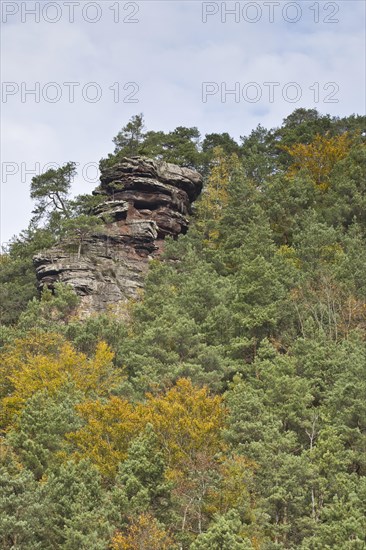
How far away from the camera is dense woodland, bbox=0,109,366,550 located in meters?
23.6

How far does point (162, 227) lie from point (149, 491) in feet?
128

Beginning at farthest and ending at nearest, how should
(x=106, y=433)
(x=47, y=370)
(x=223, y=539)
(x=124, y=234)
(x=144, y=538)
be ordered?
(x=124, y=234), (x=47, y=370), (x=106, y=433), (x=144, y=538), (x=223, y=539)

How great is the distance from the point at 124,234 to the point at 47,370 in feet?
81.2

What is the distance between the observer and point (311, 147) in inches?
2643

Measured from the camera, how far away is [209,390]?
1331 inches

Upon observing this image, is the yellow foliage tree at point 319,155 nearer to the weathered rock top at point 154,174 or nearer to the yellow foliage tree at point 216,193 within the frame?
the yellow foliage tree at point 216,193

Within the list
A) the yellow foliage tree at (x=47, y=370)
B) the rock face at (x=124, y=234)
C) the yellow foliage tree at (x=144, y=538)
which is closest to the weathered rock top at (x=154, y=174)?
the rock face at (x=124, y=234)

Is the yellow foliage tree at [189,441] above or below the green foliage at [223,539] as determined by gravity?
above

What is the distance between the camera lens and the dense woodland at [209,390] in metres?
23.6

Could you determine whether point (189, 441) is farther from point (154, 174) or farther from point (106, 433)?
point (154, 174)

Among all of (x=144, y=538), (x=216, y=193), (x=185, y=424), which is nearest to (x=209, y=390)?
(x=185, y=424)

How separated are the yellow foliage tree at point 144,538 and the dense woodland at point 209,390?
0.24ft

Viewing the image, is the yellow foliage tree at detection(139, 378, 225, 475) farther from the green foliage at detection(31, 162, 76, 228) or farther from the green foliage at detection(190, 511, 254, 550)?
the green foliage at detection(31, 162, 76, 228)

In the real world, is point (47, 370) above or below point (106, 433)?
above
